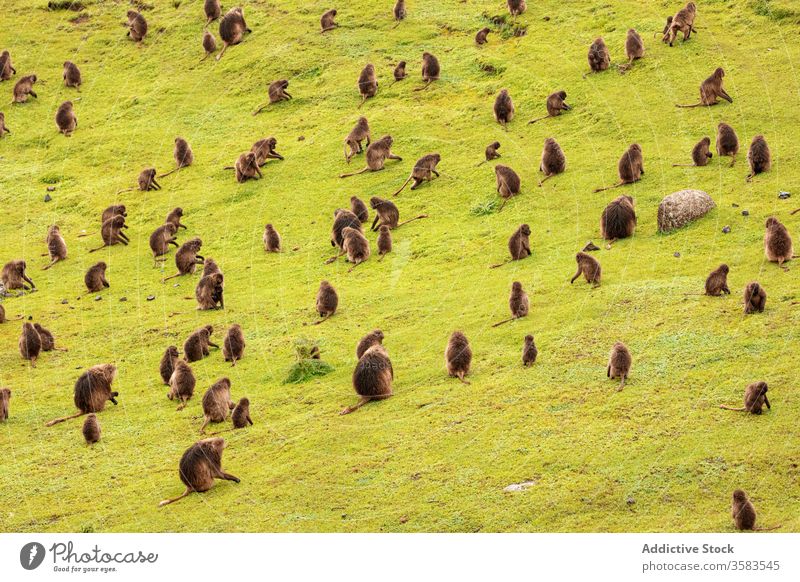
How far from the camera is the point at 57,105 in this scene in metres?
39.2

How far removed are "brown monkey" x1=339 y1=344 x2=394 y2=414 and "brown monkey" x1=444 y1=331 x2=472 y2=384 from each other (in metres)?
0.98

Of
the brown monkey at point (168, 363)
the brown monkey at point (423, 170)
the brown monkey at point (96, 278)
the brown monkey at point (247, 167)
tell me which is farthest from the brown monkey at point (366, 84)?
the brown monkey at point (168, 363)

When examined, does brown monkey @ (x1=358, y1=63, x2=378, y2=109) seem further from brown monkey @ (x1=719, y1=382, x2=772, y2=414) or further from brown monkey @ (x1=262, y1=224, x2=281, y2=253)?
brown monkey @ (x1=719, y1=382, x2=772, y2=414)

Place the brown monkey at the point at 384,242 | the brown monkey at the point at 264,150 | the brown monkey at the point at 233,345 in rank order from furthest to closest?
the brown monkey at the point at 264,150, the brown monkey at the point at 384,242, the brown monkey at the point at 233,345

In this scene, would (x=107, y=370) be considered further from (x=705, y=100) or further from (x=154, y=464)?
(x=705, y=100)

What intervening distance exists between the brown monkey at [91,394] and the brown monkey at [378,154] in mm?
11243

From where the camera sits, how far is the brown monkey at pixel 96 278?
27.7 m

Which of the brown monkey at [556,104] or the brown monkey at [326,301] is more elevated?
the brown monkey at [556,104]

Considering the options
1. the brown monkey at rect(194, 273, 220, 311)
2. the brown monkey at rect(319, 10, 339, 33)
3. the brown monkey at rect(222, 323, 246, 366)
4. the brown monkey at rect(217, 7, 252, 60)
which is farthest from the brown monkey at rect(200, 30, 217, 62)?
the brown monkey at rect(222, 323, 246, 366)

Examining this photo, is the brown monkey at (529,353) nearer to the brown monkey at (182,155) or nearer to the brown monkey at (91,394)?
the brown monkey at (91,394)

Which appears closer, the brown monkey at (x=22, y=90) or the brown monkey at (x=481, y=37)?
the brown monkey at (x=481, y=37)

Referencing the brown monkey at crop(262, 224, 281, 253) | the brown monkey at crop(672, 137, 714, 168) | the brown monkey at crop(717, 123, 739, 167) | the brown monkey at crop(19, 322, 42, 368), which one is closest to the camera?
the brown monkey at crop(19, 322, 42, 368)

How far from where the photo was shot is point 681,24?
33031 mm

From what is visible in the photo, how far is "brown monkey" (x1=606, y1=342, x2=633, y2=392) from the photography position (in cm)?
1812
